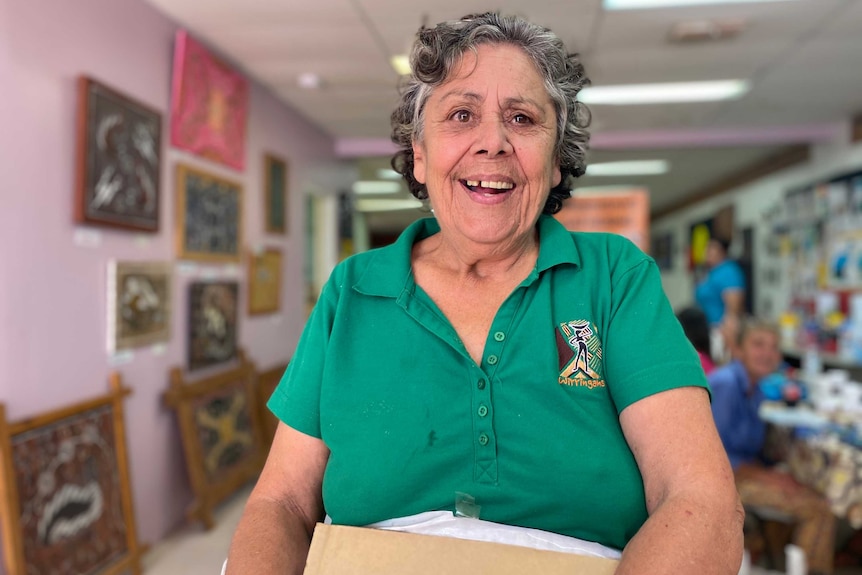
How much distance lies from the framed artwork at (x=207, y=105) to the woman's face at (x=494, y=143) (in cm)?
278

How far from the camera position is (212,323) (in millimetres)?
4004

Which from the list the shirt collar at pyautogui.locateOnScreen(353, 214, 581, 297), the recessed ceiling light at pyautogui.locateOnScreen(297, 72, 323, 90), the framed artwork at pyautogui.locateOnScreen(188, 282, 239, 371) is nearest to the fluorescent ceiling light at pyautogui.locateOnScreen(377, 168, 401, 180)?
the recessed ceiling light at pyautogui.locateOnScreen(297, 72, 323, 90)

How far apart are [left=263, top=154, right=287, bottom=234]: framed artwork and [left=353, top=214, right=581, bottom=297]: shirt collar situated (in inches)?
150

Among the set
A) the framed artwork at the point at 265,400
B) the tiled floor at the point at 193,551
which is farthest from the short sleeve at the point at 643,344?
the framed artwork at the point at 265,400

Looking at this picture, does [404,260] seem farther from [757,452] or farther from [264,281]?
[264,281]

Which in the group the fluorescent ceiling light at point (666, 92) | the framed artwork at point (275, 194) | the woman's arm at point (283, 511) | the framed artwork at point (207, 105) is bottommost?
the woman's arm at point (283, 511)

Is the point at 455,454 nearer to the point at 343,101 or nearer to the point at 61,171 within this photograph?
the point at 61,171

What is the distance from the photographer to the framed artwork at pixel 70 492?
2299 millimetres

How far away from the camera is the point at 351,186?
707 centimetres

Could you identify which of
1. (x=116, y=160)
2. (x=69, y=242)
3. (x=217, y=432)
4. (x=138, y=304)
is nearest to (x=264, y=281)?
(x=217, y=432)

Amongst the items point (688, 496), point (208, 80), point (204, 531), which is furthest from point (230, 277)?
point (688, 496)

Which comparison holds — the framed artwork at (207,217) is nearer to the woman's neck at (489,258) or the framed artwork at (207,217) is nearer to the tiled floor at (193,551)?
the tiled floor at (193,551)

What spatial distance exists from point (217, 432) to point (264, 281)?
4.30 ft

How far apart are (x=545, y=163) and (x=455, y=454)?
0.51 meters
